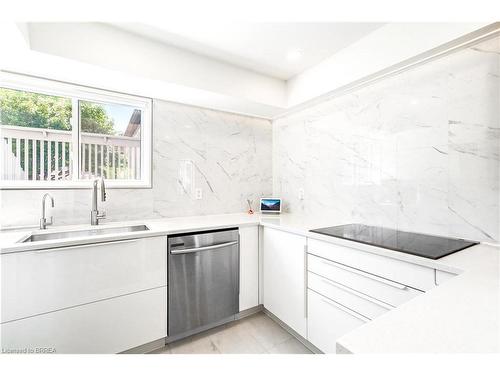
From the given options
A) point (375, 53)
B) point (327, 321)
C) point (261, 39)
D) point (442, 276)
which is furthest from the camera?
point (261, 39)

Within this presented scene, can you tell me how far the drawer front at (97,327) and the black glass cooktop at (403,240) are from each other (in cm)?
127

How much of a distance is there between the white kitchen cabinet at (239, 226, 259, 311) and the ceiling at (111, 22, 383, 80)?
4.84 feet

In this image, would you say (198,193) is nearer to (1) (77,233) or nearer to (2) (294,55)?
(1) (77,233)

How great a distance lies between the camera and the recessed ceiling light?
195 centimetres

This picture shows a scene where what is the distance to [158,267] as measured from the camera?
1.68 meters

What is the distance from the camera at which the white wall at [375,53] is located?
139cm

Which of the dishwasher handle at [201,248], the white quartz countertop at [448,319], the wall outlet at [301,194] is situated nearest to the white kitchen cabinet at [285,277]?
the dishwasher handle at [201,248]

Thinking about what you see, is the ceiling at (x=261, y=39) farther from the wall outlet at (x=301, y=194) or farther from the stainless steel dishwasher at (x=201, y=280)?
the stainless steel dishwasher at (x=201, y=280)

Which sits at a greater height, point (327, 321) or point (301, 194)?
point (301, 194)

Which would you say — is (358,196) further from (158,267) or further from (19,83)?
(19,83)

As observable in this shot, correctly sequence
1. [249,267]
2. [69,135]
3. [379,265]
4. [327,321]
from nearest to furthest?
[379,265], [327,321], [69,135], [249,267]

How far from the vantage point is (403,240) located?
4.59 feet

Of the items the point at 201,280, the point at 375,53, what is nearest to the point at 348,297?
the point at 201,280

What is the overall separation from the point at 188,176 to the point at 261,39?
1.37 meters
